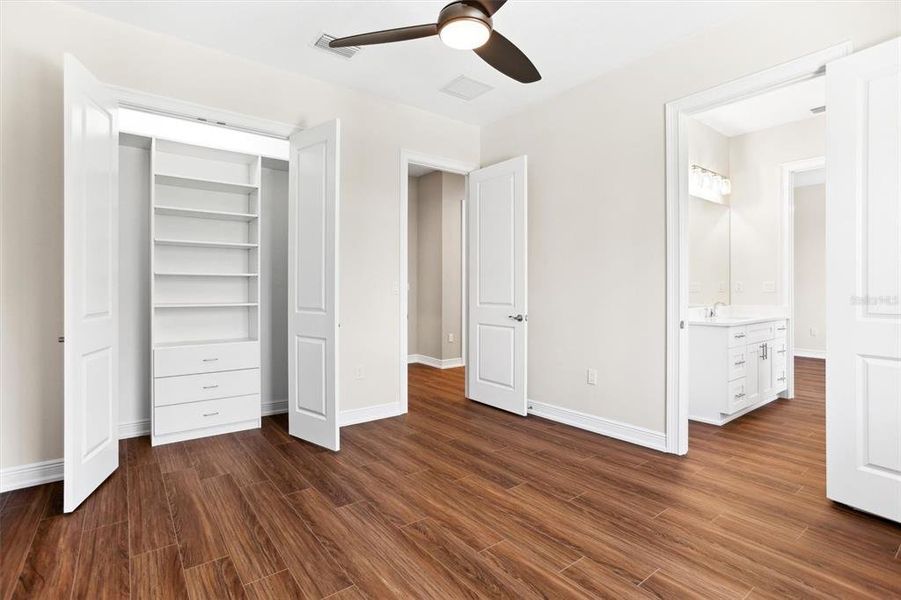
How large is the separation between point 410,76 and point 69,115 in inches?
91.5

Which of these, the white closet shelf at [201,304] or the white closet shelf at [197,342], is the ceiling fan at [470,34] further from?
the white closet shelf at [197,342]

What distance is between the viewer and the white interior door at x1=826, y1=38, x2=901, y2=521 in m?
2.15

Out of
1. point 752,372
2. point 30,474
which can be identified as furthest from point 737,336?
point 30,474

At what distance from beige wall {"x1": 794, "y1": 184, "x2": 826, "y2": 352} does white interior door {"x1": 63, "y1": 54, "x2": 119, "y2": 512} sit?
29.5 ft

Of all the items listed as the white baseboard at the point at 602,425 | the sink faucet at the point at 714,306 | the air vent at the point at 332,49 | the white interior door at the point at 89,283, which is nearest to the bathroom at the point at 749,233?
the sink faucet at the point at 714,306

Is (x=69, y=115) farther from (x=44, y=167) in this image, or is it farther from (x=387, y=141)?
(x=387, y=141)

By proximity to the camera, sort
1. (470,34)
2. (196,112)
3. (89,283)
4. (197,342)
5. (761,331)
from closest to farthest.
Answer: (470,34) → (89,283) → (196,112) → (197,342) → (761,331)

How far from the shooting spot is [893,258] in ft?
7.04

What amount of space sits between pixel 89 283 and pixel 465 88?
310 centimetres

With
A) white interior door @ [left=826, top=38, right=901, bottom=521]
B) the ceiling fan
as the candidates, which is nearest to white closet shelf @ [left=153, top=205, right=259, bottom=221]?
the ceiling fan

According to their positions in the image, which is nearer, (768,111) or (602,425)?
(602,425)

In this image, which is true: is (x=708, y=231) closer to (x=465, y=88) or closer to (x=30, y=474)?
(x=465, y=88)

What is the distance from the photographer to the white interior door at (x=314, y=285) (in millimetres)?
3229

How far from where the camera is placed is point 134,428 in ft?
11.7
